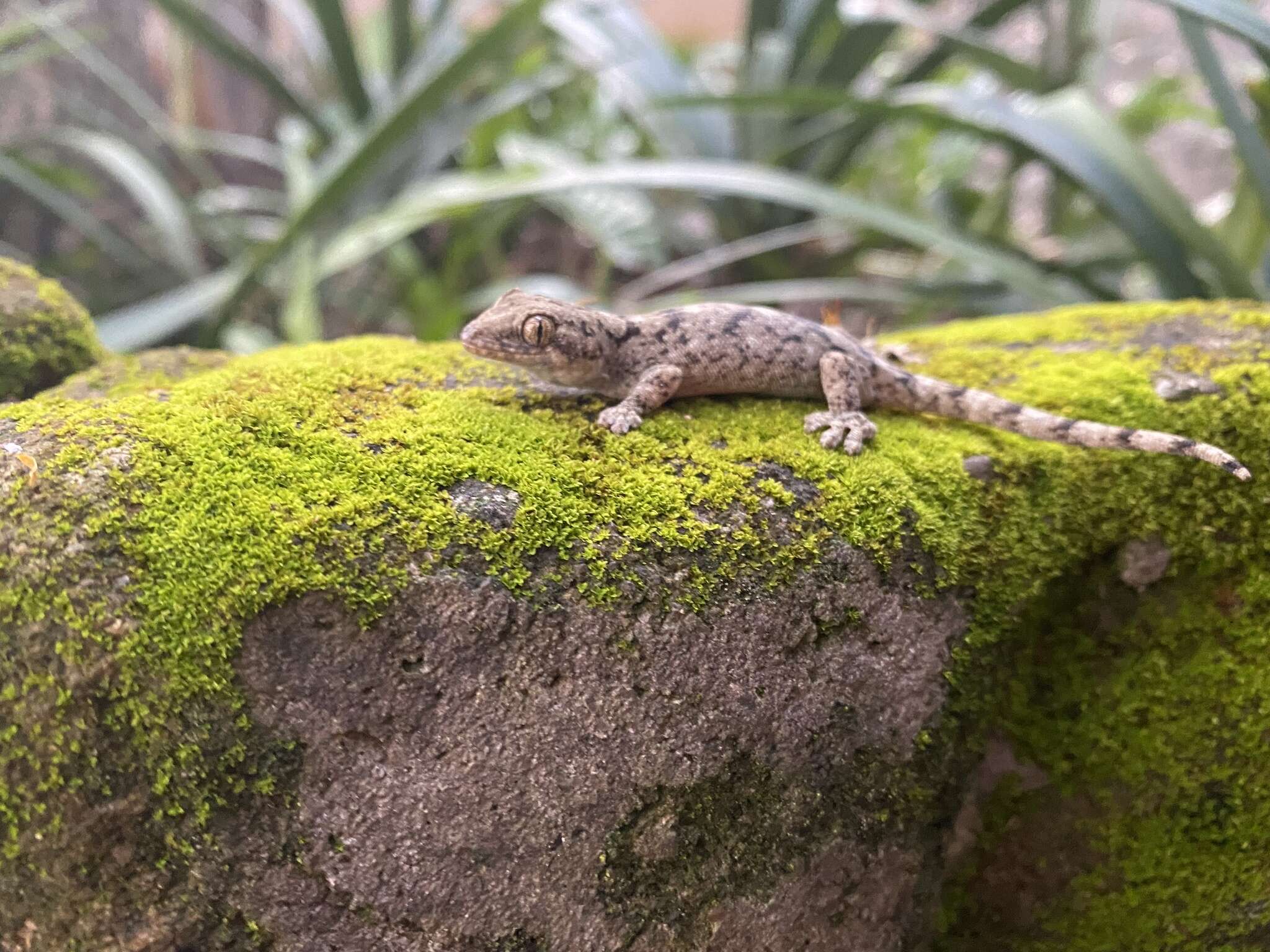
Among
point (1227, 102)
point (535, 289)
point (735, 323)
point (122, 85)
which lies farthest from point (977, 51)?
point (122, 85)

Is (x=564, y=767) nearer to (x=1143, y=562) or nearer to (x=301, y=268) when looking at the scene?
(x=1143, y=562)

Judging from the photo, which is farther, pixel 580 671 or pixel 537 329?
pixel 537 329

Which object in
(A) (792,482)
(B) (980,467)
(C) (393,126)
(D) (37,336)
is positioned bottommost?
(B) (980,467)

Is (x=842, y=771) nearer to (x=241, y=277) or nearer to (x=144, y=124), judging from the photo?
(x=241, y=277)

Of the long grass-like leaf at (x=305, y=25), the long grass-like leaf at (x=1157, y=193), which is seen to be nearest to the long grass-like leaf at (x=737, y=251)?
the long grass-like leaf at (x=1157, y=193)

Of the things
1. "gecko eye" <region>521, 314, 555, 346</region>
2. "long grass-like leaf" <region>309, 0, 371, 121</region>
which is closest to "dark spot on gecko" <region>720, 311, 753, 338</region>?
"gecko eye" <region>521, 314, 555, 346</region>

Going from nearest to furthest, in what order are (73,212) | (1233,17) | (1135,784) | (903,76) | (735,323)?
(1135,784) → (735,323) → (1233,17) → (903,76) → (73,212)

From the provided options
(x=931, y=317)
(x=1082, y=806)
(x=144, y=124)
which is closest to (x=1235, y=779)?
(x=1082, y=806)

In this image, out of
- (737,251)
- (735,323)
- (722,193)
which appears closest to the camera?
(735,323)
